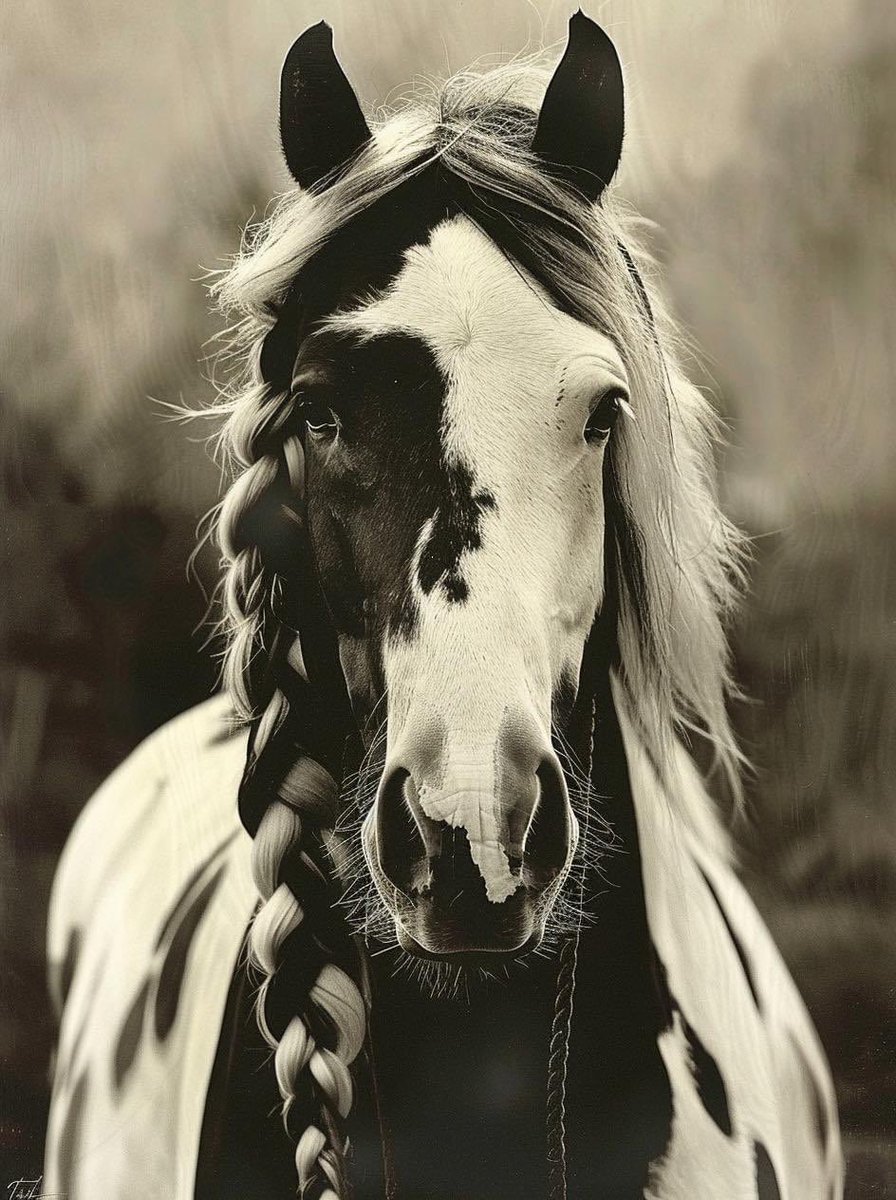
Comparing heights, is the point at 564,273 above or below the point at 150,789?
above

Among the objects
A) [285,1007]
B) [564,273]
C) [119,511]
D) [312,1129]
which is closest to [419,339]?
[564,273]

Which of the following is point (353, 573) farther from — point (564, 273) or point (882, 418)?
point (882, 418)

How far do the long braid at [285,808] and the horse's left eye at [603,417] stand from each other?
278mm

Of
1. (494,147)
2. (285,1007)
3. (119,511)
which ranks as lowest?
(285,1007)

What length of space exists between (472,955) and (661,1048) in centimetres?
23

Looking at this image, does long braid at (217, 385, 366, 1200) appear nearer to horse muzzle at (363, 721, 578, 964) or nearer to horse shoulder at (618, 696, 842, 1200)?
horse muzzle at (363, 721, 578, 964)

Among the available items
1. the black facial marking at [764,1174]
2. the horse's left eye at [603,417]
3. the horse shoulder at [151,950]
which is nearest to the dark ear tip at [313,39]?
the horse's left eye at [603,417]

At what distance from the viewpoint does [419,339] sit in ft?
2.56

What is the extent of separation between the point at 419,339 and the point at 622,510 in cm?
24

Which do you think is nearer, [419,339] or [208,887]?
[419,339]

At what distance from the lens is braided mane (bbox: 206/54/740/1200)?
32.9 inches

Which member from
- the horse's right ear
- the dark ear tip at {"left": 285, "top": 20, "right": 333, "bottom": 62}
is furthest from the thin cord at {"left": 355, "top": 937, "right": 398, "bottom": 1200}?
the dark ear tip at {"left": 285, "top": 20, "right": 333, "bottom": 62}
